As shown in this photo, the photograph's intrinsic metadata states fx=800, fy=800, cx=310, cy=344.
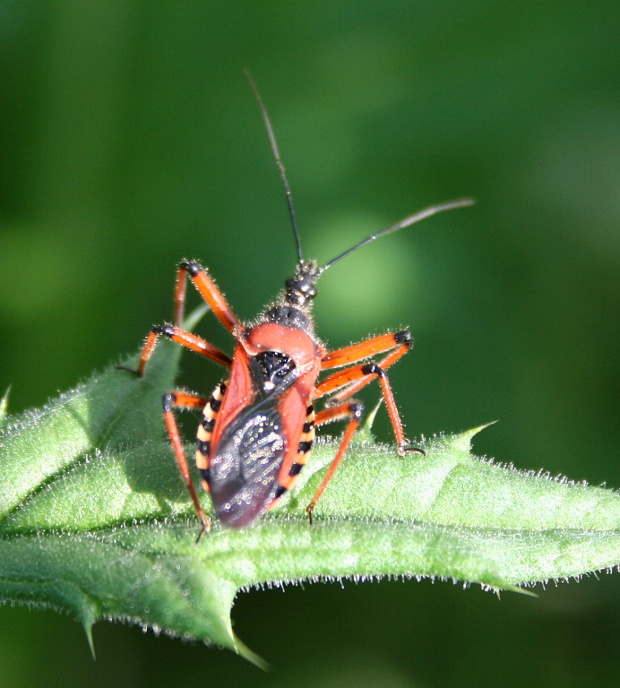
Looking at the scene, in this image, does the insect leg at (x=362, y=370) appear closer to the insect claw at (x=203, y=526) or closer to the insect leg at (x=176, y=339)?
the insect leg at (x=176, y=339)

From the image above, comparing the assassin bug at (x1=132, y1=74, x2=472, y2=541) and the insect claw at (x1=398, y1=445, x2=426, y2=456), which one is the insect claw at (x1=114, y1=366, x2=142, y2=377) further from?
the insect claw at (x1=398, y1=445, x2=426, y2=456)

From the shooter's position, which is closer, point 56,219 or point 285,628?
point 285,628

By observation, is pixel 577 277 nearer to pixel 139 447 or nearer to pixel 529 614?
pixel 529 614

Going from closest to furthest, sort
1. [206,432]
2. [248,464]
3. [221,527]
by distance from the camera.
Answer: [221,527] < [248,464] < [206,432]

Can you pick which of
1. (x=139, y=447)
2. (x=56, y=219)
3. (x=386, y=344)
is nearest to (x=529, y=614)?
(x=386, y=344)

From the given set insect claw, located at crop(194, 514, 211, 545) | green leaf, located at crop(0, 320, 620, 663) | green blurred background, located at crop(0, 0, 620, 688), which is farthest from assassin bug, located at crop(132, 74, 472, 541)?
green blurred background, located at crop(0, 0, 620, 688)

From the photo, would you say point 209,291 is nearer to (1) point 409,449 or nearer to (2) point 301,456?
(2) point 301,456

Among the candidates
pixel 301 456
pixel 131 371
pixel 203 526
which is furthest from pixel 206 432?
pixel 131 371
